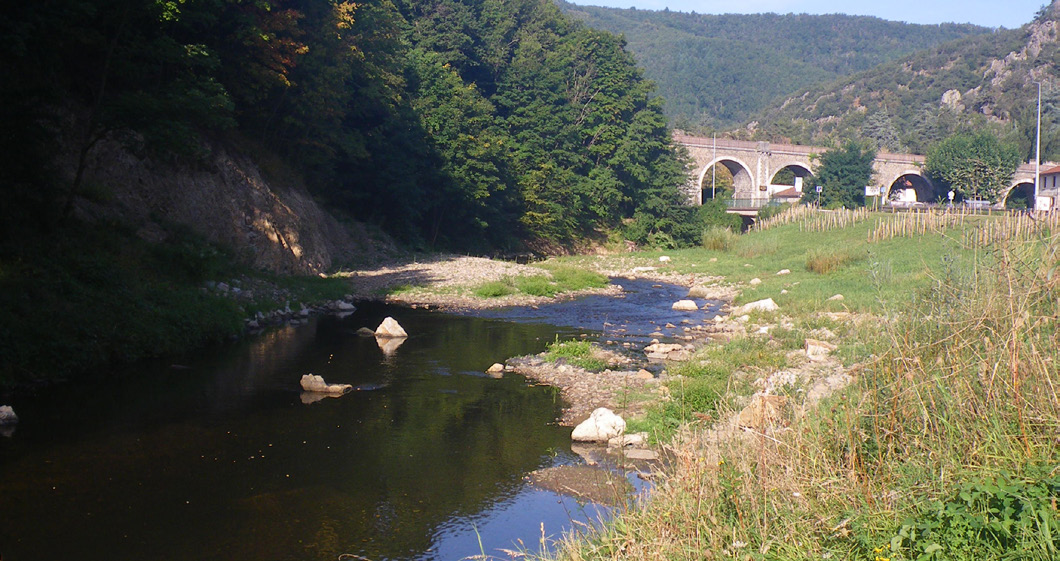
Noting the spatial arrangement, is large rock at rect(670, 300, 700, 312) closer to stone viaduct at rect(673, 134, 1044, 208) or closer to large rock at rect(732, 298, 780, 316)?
large rock at rect(732, 298, 780, 316)

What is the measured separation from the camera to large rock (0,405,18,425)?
11.1 meters

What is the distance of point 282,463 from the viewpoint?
10117 millimetres

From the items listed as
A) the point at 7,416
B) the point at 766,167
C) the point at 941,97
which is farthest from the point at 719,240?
the point at 941,97

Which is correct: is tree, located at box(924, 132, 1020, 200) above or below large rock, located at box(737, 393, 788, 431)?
above

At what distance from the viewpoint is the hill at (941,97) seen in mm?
108062

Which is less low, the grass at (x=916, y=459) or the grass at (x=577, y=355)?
the grass at (x=916, y=459)

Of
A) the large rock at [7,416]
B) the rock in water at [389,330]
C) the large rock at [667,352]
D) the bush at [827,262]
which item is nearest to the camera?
the large rock at [7,416]

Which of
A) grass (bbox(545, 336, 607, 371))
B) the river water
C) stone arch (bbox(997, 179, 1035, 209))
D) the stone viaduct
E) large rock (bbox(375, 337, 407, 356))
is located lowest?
the river water

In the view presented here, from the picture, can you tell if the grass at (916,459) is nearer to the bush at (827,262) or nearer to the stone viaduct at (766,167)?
the bush at (827,262)

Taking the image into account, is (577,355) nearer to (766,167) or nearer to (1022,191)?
(766,167)

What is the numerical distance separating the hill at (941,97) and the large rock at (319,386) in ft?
316

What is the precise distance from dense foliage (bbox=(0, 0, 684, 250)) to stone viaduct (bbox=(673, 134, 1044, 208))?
1624 cm

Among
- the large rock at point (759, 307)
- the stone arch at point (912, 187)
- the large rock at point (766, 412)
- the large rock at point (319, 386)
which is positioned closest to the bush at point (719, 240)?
the large rock at point (759, 307)

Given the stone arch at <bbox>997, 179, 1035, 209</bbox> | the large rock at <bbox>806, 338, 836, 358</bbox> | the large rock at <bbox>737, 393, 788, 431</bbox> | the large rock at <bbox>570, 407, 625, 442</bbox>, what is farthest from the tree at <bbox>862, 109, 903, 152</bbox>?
the large rock at <bbox>737, 393, 788, 431</bbox>
